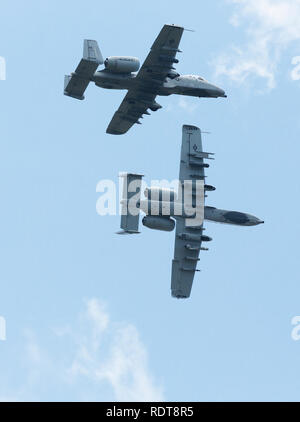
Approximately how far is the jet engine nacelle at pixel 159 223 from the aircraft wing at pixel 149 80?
1024 centimetres

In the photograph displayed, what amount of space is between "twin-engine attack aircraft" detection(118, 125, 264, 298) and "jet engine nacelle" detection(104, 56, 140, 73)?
19.1 ft

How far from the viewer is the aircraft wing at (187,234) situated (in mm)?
79188

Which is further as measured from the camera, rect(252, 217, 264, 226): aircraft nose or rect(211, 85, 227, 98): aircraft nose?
rect(211, 85, 227, 98): aircraft nose

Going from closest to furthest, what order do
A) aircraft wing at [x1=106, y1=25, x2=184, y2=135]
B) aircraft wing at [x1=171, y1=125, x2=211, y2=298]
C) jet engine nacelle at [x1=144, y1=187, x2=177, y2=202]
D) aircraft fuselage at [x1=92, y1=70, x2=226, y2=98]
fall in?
jet engine nacelle at [x1=144, y1=187, x2=177, y2=202], aircraft wing at [x1=106, y1=25, x2=184, y2=135], aircraft wing at [x1=171, y1=125, x2=211, y2=298], aircraft fuselage at [x1=92, y1=70, x2=226, y2=98]

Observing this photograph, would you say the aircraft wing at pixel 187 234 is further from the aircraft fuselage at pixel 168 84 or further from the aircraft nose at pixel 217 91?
the aircraft nose at pixel 217 91

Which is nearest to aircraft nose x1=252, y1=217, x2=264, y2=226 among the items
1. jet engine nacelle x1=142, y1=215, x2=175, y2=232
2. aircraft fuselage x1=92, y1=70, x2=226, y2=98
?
jet engine nacelle x1=142, y1=215, x2=175, y2=232

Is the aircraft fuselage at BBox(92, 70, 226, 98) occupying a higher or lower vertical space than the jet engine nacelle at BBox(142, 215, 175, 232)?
higher

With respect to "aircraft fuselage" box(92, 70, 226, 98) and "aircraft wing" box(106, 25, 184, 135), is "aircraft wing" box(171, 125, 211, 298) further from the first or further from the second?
"aircraft wing" box(106, 25, 184, 135)

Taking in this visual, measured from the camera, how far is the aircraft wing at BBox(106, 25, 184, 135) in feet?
252

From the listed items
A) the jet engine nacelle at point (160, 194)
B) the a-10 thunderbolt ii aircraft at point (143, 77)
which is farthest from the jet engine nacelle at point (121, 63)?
the jet engine nacelle at point (160, 194)

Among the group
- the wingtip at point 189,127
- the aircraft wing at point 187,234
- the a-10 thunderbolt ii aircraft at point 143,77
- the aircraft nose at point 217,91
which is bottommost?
the aircraft wing at point 187,234

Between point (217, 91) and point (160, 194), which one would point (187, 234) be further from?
point (217, 91)
